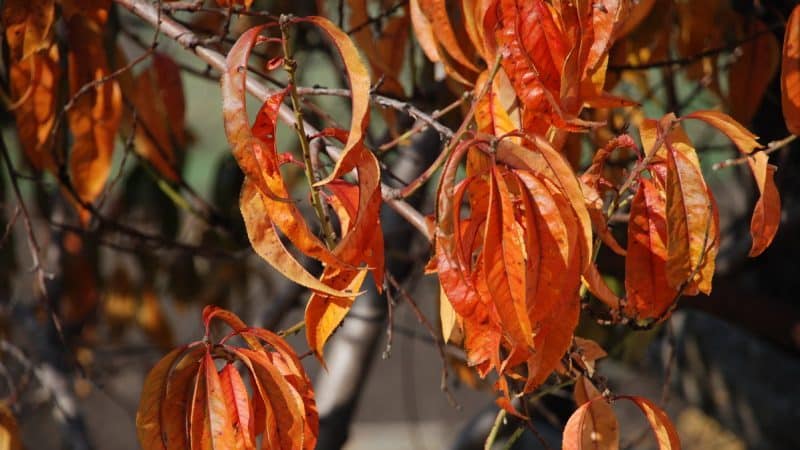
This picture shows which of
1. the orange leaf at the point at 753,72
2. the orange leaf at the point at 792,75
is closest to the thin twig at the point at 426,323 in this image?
the orange leaf at the point at 792,75

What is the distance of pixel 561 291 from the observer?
0.59m

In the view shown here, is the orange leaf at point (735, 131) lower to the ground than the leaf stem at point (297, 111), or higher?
lower

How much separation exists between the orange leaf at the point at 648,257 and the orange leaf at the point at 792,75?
0.15 metres

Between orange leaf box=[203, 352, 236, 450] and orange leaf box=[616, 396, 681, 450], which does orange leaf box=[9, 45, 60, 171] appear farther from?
orange leaf box=[616, 396, 681, 450]

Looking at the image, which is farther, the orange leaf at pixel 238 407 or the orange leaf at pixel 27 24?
the orange leaf at pixel 27 24

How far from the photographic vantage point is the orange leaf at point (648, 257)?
0.68m

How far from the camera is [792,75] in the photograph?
754 millimetres

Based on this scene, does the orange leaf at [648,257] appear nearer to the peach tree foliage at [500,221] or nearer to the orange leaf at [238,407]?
the peach tree foliage at [500,221]

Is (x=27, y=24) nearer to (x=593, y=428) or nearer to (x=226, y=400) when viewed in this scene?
(x=226, y=400)

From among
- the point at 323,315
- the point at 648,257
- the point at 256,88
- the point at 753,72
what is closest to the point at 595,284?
the point at 648,257

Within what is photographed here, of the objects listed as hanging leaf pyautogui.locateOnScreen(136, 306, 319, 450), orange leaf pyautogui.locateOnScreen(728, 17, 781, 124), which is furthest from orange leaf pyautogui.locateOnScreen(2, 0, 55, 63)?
orange leaf pyautogui.locateOnScreen(728, 17, 781, 124)

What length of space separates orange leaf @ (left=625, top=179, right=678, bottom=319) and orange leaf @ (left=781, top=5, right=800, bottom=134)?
147 millimetres

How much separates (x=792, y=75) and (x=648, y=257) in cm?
18

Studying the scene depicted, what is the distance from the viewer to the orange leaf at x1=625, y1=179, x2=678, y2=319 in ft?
2.23
